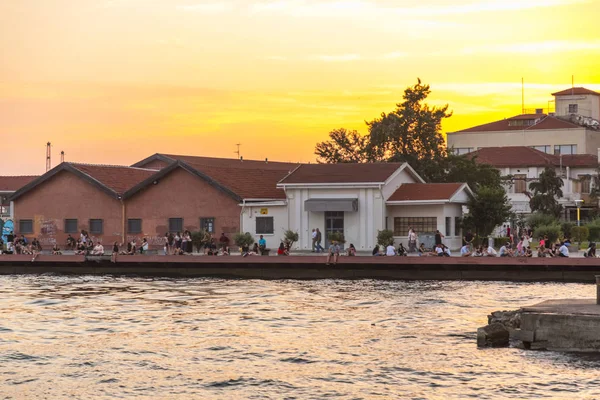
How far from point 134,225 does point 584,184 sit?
5130 cm

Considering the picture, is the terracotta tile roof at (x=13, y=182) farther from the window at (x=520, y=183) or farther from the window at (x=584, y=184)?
the window at (x=584, y=184)

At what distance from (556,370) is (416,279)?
82.1ft

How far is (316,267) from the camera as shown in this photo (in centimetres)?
5016

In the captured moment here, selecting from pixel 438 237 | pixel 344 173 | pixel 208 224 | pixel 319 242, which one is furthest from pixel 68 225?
pixel 438 237

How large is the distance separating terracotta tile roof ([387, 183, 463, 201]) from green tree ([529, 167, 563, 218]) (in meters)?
28.0

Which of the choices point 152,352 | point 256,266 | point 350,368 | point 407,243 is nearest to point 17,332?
point 152,352

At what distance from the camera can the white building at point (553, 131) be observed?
113500 millimetres

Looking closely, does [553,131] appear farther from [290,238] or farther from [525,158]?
[290,238]

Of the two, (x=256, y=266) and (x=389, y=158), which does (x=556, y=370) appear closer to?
(x=256, y=266)

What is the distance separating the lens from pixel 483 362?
80.0 feet

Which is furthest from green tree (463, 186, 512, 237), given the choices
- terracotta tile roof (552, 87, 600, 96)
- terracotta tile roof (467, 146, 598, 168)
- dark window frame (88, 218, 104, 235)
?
terracotta tile roof (552, 87, 600, 96)

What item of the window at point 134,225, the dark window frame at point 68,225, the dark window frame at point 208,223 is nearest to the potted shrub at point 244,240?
the dark window frame at point 208,223

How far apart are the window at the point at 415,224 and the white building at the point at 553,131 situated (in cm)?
5467

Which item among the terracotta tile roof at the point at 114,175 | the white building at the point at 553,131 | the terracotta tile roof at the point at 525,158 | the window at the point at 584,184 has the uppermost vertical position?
the white building at the point at 553,131
